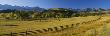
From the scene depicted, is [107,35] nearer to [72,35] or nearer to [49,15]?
[72,35]

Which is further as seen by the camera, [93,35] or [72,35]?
[72,35]

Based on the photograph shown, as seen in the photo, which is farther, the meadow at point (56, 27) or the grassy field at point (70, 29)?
the meadow at point (56, 27)

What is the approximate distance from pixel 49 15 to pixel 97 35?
4188 inches

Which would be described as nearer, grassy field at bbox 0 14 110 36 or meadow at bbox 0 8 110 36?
grassy field at bbox 0 14 110 36

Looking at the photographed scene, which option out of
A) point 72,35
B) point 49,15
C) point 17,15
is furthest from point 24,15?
point 72,35

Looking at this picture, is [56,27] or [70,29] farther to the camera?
[56,27]

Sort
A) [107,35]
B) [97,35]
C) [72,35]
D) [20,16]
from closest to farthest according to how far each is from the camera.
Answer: [107,35] < [97,35] < [72,35] < [20,16]

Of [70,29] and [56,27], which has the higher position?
[70,29]

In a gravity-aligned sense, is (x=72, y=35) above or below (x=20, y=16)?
above

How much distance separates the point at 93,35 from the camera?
23000 millimetres

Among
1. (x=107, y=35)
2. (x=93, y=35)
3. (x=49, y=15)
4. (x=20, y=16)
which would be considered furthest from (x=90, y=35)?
(x=49, y=15)

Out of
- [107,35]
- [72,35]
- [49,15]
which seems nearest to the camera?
[107,35]

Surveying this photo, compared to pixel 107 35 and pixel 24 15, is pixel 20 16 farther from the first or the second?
pixel 107 35

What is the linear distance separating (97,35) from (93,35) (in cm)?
48
